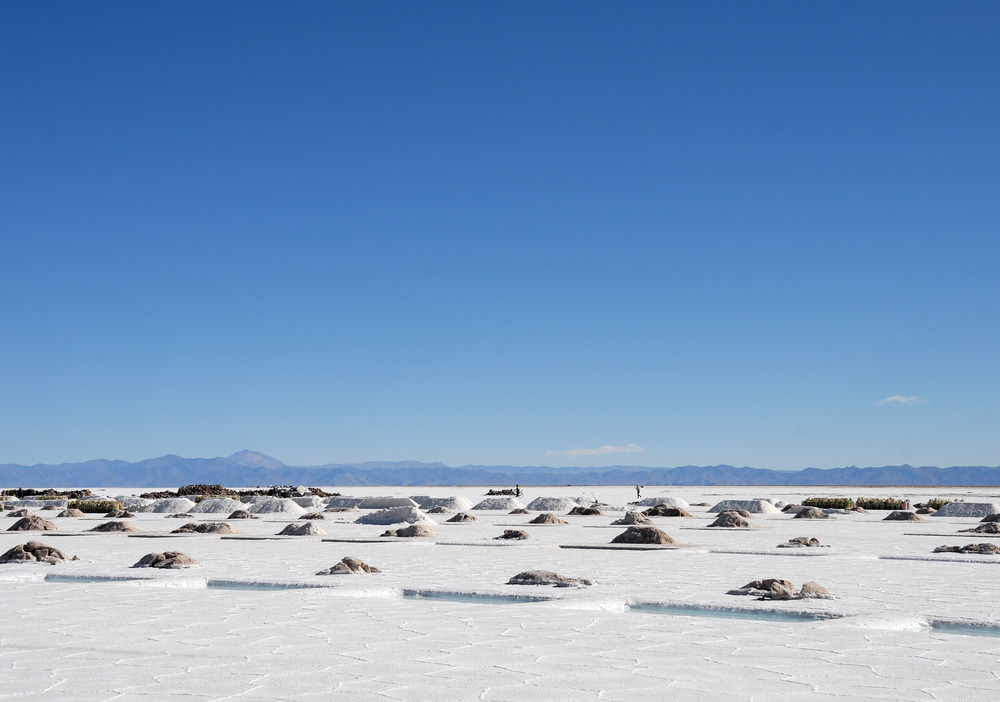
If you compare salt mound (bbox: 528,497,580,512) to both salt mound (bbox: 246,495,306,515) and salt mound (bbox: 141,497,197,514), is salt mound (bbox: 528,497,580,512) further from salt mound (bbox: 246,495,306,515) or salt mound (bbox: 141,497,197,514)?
salt mound (bbox: 141,497,197,514)

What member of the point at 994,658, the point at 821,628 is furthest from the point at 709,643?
the point at 994,658

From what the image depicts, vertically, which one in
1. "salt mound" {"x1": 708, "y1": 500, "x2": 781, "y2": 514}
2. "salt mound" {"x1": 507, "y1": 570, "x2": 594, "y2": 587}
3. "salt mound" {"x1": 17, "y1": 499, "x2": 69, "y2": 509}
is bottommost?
"salt mound" {"x1": 17, "y1": 499, "x2": 69, "y2": 509}

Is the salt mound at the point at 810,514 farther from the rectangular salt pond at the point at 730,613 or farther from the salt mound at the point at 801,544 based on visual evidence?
the rectangular salt pond at the point at 730,613

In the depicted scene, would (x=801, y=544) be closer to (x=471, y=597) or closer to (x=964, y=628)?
(x=471, y=597)

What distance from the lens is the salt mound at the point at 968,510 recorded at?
1032 inches

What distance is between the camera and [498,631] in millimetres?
6750

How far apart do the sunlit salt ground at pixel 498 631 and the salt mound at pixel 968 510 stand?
1479 centimetres

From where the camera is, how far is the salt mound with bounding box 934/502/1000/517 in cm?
2622

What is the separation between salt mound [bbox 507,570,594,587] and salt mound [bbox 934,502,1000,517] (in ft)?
66.5

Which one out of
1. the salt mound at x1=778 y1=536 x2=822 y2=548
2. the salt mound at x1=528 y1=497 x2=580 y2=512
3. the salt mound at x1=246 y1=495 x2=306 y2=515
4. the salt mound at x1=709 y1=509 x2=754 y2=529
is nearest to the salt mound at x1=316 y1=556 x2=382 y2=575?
the salt mound at x1=778 y1=536 x2=822 y2=548

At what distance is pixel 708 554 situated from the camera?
45.4 ft

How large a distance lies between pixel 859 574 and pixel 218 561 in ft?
25.6

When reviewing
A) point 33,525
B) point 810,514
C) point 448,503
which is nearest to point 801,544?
point 810,514

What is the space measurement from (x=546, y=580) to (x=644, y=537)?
6.47 m
